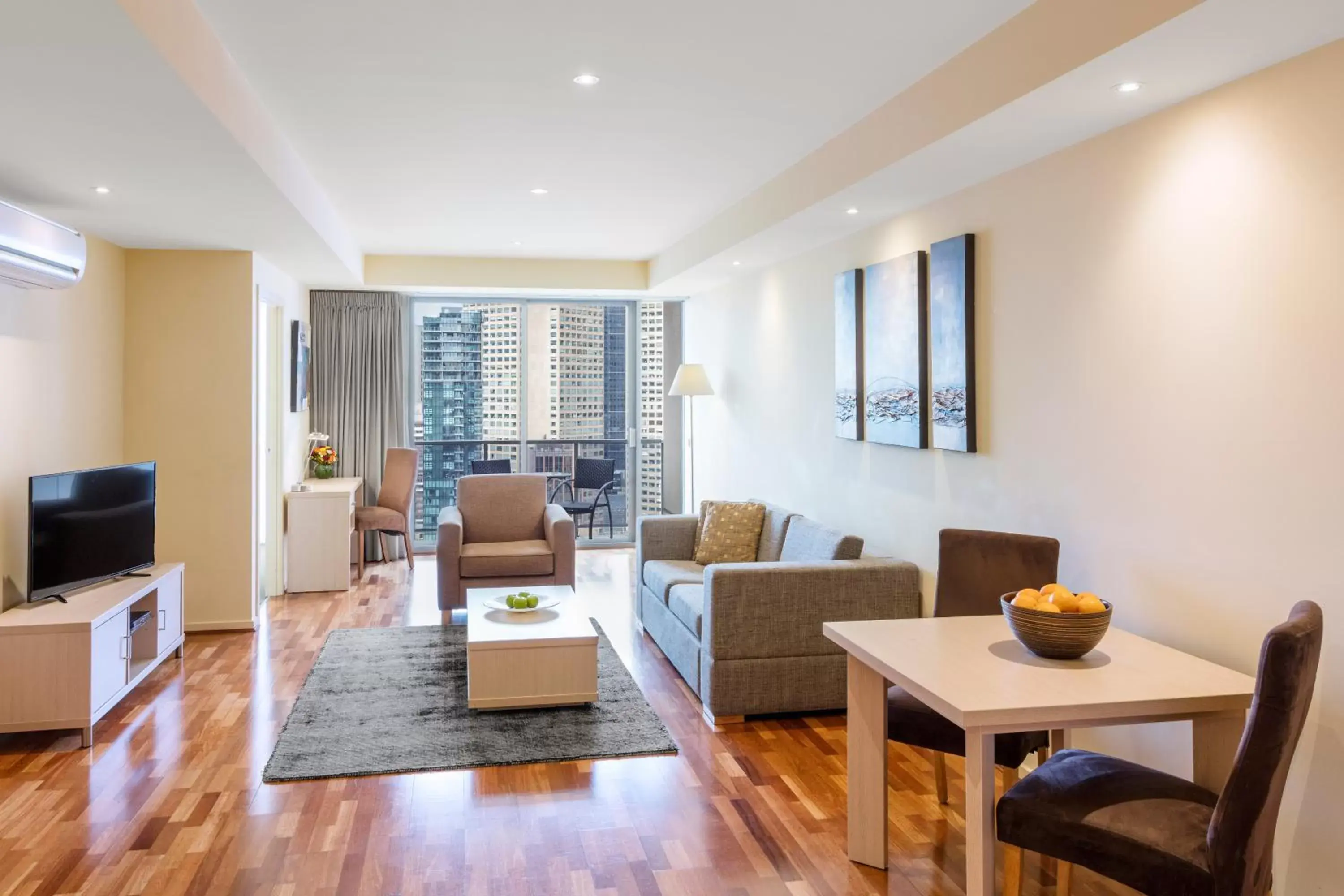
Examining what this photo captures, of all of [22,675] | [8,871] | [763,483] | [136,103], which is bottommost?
[8,871]

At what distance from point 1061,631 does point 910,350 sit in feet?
6.88

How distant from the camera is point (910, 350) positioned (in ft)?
14.2

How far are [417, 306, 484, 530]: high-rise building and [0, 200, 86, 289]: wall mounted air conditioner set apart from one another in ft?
14.6

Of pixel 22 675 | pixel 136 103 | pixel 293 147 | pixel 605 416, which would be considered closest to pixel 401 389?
pixel 605 416

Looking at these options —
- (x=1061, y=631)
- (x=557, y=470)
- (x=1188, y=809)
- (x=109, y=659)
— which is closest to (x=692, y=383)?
(x=557, y=470)

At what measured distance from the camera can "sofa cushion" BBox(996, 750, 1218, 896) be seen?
1.97 metres

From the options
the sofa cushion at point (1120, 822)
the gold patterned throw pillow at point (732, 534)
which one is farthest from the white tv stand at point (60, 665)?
the sofa cushion at point (1120, 822)

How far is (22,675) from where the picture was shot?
377 centimetres

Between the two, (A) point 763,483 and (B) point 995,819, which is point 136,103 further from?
(A) point 763,483

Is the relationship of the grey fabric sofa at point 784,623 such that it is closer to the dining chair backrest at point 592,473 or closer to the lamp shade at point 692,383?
the lamp shade at point 692,383

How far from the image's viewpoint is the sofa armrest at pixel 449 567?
5.69 m

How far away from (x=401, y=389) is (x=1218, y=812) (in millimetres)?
7322

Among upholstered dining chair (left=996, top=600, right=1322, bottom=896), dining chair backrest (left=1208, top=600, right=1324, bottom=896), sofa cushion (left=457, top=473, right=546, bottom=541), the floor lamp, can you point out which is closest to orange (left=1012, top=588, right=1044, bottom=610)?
upholstered dining chair (left=996, top=600, right=1322, bottom=896)

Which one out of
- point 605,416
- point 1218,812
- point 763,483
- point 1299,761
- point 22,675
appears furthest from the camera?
point 605,416
